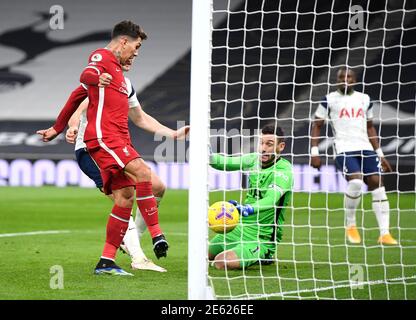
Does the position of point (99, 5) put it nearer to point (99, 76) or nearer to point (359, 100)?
point (359, 100)

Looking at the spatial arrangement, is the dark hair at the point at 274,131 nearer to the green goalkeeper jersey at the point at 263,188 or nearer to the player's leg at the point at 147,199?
the green goalkeeper jersey at the point at 263,188

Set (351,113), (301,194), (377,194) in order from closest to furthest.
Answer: (377,194), (351,113), (301,194)

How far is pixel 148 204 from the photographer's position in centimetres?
612

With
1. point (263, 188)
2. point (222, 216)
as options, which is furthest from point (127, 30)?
point (263, 188)

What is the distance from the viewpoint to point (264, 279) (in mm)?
6062

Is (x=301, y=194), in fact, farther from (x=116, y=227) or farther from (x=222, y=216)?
(x=116, y=227)

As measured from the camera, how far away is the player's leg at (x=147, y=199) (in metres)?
5.91

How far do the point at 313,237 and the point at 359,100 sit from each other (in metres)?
1.52

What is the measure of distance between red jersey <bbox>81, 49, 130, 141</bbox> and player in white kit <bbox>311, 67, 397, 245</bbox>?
9.85ft

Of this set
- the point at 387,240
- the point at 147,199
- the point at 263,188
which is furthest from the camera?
the point at 387,240

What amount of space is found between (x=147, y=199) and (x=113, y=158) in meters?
0.39

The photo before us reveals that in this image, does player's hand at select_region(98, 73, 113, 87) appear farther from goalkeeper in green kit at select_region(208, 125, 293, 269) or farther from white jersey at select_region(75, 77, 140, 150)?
goalkeeper in green kit at select_region(208, 125, 293, 269)

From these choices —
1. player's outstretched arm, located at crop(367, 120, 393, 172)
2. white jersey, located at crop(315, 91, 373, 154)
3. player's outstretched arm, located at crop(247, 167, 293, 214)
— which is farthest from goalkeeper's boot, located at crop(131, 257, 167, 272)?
player's outstretched arm, located at crop(367, 120, 393, 172)

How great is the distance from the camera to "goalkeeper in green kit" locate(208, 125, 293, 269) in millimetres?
6477
